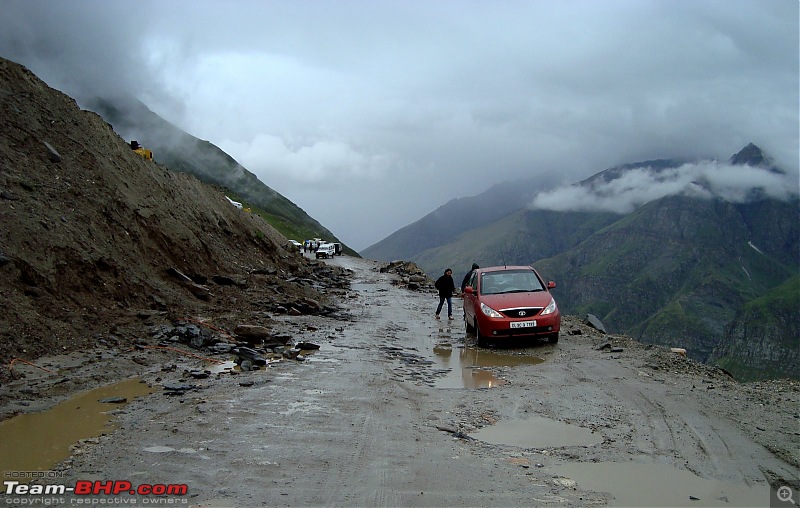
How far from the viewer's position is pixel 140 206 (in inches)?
669

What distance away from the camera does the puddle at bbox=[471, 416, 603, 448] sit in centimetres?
589

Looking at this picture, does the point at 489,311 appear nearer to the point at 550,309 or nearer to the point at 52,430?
the point at 550,309

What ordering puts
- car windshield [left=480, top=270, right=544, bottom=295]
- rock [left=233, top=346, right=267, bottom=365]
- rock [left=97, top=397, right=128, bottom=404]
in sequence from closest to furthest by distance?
rock [left=97, top=397, right=128, bottom=404] → rock [left=233, top=346, right=267, bottom=365] → car windshield [left=480, top=270, right=544, bottom=295]

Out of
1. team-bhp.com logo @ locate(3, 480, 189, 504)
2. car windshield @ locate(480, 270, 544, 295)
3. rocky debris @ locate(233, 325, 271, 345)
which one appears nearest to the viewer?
team-bhp.com logo @ locate(3, 480, 189, 504)

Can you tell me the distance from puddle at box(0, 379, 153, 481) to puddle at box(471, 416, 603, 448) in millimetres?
3898

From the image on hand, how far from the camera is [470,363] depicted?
11133mm

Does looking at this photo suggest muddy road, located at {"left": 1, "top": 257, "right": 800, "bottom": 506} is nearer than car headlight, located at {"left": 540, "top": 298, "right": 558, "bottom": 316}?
Yes

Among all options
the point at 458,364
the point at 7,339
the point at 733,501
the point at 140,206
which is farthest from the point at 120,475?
the point at 140,206

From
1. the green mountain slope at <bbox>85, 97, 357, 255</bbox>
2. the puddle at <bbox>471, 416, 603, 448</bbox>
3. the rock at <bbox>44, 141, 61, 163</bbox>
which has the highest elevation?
the green mountain slope at <bbox>85, 97, 357, 255</bbox>

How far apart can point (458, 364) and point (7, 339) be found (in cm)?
716

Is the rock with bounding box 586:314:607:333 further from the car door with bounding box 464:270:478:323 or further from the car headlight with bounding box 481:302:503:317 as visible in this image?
the car headlight with bounding box 481:302:503:317

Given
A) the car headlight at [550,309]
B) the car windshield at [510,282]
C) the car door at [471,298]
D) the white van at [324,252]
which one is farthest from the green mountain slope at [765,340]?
the car headlight at [550,309]

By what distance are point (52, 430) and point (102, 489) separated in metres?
2.13

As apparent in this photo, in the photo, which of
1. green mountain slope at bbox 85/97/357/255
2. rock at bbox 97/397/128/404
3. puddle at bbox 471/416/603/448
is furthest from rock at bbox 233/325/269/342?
green mountain slope at bbox 85/97/357/255
